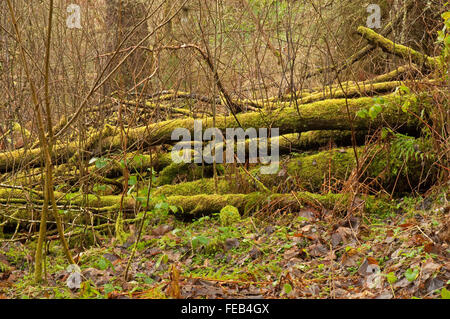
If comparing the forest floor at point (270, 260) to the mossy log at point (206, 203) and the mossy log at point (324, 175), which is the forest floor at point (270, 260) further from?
the mossy log at point (324, 175)

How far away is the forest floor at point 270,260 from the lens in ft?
9.18

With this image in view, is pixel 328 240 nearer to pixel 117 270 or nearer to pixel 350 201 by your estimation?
pixel 350 201

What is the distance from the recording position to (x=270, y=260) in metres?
3.47

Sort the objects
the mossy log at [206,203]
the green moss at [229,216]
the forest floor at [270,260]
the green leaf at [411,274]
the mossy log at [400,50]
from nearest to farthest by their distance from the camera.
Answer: the green leaf at [411,274] → the forest floor at [270,260] → the mossy log at [206,203] → the green moss at [229,216] → the mossy log at [400,50]

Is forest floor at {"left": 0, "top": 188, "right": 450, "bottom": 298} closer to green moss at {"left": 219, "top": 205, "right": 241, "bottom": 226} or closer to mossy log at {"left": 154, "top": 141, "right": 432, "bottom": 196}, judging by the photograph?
green moss at {"left": 219, "top": 205, "right": 241, "bottom": 226}

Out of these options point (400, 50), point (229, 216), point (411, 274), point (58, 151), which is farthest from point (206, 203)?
point (400, 50)

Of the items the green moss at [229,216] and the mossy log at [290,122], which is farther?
the mossy log at [290,122]

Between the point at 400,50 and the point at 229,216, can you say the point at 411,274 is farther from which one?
the point at 400,50

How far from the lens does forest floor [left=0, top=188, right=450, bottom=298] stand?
2.80m

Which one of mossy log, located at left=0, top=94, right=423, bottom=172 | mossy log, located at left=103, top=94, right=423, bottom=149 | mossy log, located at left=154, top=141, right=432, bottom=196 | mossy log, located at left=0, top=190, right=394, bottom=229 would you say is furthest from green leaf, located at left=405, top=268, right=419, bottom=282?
mossy log, located at left=103, top=94, right=423, bottom=149

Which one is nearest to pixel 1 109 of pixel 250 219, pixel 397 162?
pixel 250 219

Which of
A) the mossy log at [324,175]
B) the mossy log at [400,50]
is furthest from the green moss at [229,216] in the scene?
the mossy log at [400,50]

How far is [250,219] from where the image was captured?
426cm

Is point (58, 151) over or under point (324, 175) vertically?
over
